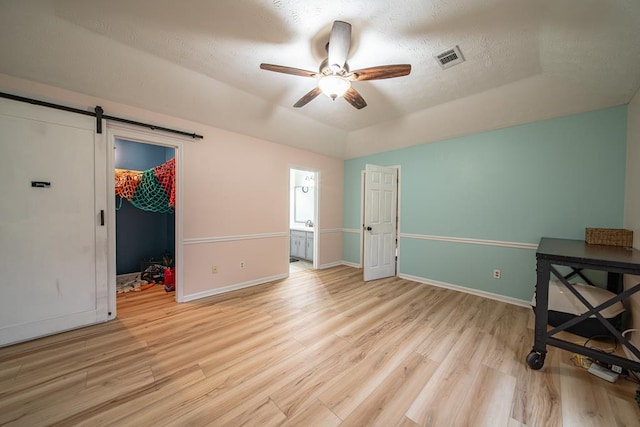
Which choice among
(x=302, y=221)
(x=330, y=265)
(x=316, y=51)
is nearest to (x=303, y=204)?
(x=302, y=221)

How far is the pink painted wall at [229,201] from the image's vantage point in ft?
9.75

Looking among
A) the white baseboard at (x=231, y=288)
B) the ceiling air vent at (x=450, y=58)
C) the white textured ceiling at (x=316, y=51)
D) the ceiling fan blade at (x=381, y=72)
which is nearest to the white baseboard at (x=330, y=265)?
the white baseboard at (x=231, y=288)

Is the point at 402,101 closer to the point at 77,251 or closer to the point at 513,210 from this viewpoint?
the point at 513,210

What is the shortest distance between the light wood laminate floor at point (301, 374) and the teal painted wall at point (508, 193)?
0.96 metres

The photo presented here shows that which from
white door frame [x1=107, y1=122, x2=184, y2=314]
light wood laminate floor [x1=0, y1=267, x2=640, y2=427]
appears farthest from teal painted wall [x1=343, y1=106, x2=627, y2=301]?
white door frame [x1=107, y1=122, x2=184, y2=314]

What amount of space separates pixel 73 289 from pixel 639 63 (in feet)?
18.3

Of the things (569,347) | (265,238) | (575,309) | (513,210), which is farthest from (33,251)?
(513,210)

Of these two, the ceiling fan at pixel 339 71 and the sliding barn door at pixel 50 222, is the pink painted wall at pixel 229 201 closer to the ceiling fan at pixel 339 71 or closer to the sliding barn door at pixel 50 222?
the sliding barn door at pixel 50 222

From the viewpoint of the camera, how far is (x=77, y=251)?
2.29 metres

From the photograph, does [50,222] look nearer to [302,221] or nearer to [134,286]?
[134,286]

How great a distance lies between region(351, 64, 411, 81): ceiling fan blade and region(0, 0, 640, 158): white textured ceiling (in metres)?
0.32

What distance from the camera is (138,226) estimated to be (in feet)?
13.6

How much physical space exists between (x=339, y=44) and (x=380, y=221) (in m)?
2.93

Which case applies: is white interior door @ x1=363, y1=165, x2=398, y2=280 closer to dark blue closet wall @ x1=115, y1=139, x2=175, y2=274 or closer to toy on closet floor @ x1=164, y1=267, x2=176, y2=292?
toy on closet floor @ x1=164, y1=267, x2=176, y2=292
